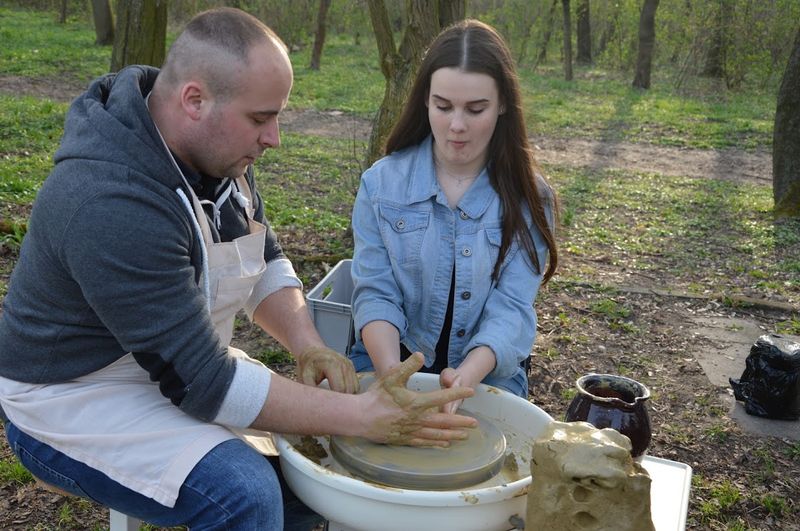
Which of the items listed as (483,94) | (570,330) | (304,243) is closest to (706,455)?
(570,330)

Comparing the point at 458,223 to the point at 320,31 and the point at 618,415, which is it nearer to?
the point at 618,415

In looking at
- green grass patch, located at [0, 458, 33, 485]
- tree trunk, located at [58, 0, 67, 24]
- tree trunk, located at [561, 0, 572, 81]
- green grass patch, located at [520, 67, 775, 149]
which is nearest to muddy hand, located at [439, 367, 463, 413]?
green grass patch, located at [0, 458, 33, 485]

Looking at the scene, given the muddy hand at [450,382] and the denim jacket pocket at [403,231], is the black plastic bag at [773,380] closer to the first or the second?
the denim jacket pocket at [403,231]

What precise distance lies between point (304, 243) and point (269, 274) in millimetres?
3120

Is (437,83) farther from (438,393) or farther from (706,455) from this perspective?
(706,455)

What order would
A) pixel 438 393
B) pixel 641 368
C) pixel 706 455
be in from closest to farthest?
pixel 438 393 < pixel 706 455 < pixel 641 368

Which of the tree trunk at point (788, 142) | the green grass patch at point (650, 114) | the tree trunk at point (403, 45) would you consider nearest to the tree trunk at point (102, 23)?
the green grass patch at point (650, 114)

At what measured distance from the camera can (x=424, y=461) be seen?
1.86 meters

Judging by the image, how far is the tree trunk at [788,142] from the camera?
6.91 m

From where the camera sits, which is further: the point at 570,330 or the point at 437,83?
the point at 570,330

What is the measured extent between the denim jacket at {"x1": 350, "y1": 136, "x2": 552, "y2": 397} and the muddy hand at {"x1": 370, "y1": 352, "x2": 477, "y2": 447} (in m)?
0.68

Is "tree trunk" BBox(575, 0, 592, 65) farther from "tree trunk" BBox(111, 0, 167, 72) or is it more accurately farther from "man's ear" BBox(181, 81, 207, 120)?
"man's ear" BBox(181, 81, 207, 120)

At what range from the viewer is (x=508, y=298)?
2621 mm

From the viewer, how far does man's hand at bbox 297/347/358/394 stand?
6.99ft
